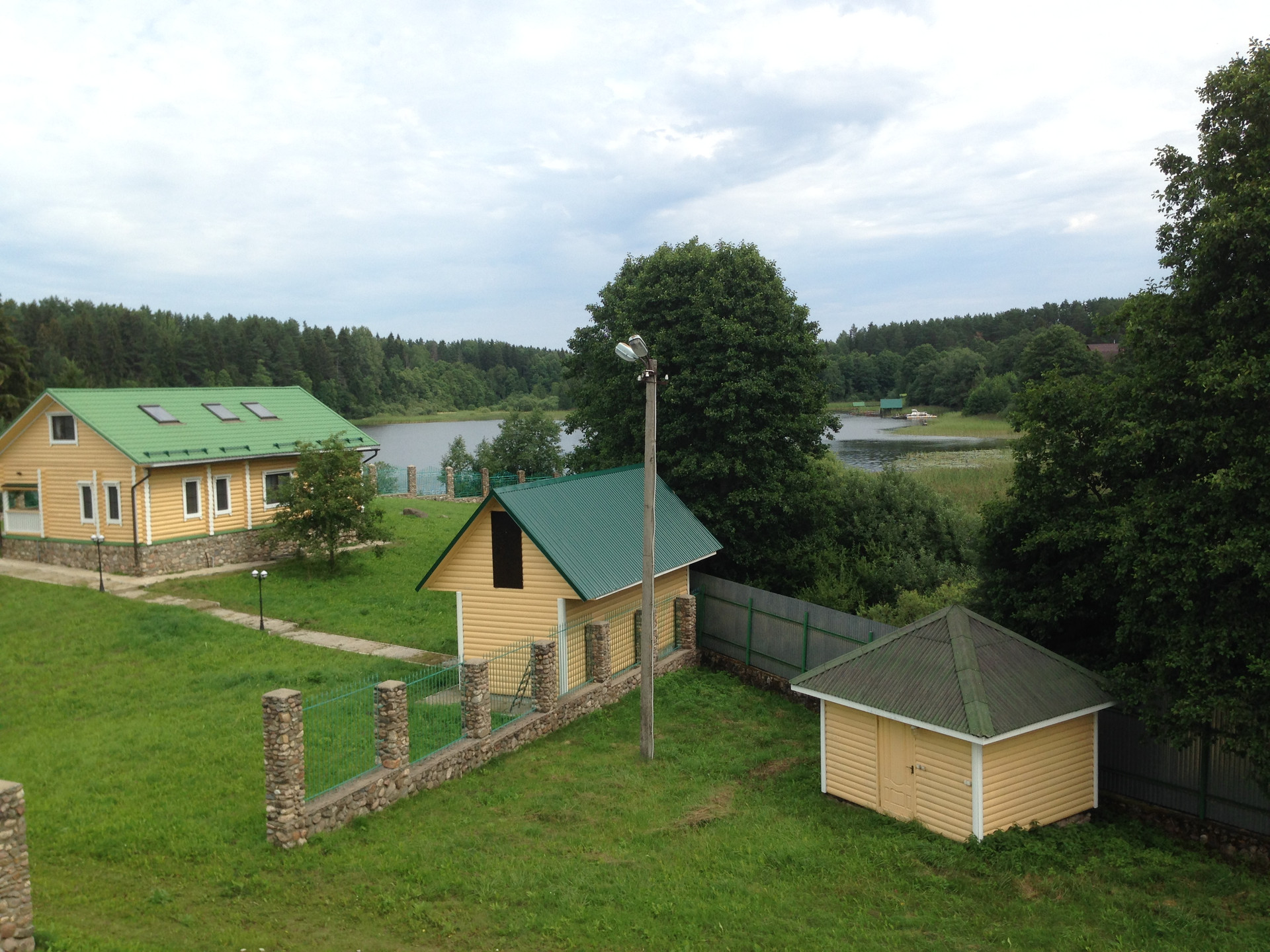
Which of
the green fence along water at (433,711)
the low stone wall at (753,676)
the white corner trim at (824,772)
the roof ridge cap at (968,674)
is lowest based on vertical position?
the low stone wall at (753,676)

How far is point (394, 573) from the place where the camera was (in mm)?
26328

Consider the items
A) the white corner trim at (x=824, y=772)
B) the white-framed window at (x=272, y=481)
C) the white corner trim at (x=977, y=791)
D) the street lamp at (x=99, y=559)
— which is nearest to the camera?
the white corner trim at (x=977, y=791)

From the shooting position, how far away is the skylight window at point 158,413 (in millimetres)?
27047

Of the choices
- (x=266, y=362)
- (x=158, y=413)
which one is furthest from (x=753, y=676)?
(x=266, y=362)

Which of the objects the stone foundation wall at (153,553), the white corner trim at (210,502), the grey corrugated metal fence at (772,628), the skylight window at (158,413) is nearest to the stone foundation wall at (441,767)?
the grey corrugated metal fence at (772,628)

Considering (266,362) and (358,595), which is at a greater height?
(266,362)

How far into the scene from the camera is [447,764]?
43.0 feet

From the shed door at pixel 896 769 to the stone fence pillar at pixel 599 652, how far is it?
5.89 meters

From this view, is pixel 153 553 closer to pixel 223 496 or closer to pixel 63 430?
pixel 223 496

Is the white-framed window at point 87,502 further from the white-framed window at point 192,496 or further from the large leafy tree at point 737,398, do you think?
the large leafy tree at point 737,398

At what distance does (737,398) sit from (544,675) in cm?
1170

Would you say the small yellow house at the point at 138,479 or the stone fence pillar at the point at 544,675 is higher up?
the small yellow house at the point at 138,479

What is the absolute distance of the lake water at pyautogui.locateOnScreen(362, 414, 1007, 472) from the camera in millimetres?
59219

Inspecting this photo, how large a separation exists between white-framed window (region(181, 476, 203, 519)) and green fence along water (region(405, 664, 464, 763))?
13239 millimetres
